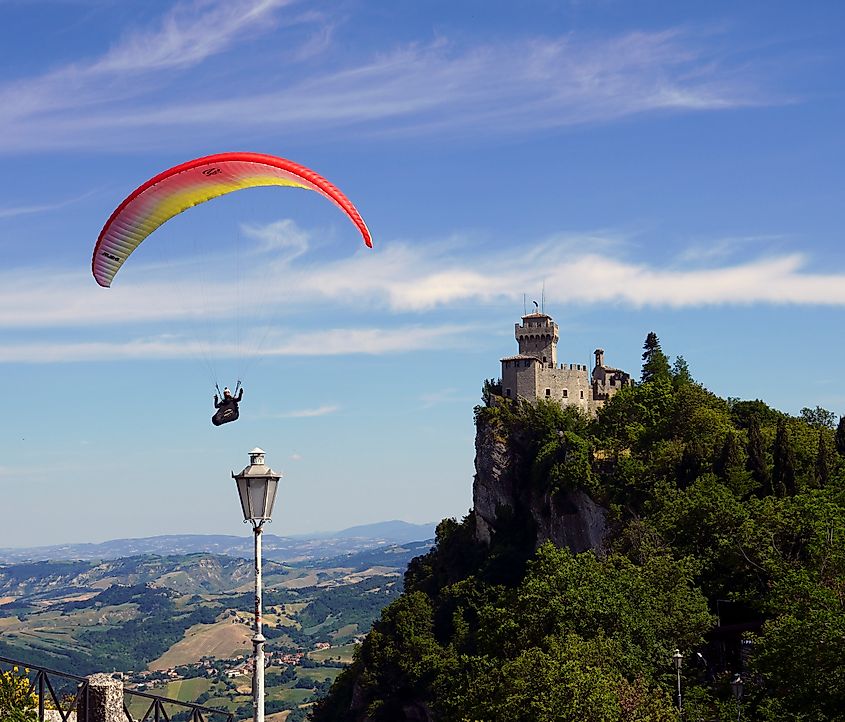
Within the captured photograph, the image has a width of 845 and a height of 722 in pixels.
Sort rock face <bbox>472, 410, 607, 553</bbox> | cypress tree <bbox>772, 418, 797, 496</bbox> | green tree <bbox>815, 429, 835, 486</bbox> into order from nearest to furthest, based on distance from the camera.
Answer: cypress tree <bbox>772, 418, 797, 496</bbox> < green tree <bbox>815, 429, 835, 486</bbox> < rock face <bbox>472, 410, 607, 553</bbox>

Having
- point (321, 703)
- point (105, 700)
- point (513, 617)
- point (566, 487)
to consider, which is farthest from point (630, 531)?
point (321, 703)

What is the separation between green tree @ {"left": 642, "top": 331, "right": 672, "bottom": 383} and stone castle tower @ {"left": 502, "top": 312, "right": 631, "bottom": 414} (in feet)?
11.4

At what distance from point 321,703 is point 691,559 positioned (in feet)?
196

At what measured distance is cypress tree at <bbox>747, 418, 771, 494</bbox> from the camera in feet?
199

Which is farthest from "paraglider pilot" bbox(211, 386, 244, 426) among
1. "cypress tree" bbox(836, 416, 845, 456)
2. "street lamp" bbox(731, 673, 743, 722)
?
"cypress tree" bbox(836, 416, 845, 456)

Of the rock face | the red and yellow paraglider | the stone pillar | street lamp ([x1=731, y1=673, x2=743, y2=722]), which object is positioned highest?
the red and yellow paraglider

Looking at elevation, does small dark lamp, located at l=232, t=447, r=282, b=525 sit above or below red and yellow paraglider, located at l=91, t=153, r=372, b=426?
below

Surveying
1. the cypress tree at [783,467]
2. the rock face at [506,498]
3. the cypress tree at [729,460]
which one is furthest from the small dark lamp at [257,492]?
the rock face at [506,498]

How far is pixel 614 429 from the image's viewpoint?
3209 inches

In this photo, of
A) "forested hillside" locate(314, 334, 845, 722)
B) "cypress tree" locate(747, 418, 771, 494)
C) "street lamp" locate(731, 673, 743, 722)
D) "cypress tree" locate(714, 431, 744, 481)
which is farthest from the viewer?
"cypress tree" locate(714, 431, 744, 481)

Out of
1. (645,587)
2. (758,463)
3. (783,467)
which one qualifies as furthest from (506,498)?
(645,587)

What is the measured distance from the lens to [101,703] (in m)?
17.1

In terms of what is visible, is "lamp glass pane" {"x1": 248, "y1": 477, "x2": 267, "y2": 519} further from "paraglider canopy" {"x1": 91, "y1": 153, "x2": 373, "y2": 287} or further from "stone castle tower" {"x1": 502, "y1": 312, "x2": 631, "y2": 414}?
"stone castle tower" {"x1": 502, "y1": 312, "x2": 631, "y2": 414}

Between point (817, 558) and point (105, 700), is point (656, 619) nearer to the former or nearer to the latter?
point (817, 558)
